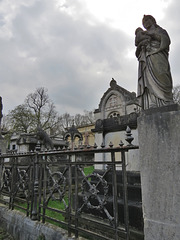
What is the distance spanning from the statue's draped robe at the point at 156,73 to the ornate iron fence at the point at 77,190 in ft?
2.29

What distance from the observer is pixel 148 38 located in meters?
2.55

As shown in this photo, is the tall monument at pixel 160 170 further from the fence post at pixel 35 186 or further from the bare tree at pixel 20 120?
the bare tree at pixel 20 120

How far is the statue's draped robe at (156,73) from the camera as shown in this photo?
7.28ft

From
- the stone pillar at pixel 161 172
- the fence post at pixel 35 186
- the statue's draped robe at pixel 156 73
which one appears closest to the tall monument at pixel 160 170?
the stone pillar at pixel 161 172

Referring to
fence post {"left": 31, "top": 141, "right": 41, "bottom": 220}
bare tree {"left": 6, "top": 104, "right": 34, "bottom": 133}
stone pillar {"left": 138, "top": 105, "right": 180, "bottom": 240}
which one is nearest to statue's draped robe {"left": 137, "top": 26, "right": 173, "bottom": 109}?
stone pillar {"left": 138, "top": 105, "right": 180, "bottom": 240}

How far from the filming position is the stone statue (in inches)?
88.4

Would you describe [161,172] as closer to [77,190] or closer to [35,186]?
[77,190]

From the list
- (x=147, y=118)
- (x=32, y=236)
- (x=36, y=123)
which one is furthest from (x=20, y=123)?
(x=147, y=118)

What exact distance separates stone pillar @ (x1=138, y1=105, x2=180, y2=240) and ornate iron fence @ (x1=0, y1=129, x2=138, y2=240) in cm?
26

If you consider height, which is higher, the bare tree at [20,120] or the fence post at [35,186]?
the bare tree at [20,120]

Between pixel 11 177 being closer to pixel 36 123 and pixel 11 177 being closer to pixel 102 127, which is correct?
pixel 102 127

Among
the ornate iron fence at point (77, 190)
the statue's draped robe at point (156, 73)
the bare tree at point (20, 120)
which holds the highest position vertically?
the bare tree at point (20, 120)

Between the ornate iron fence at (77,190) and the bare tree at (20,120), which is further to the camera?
the bare tree at (20,120)

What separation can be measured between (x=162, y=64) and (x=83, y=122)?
39.3m
